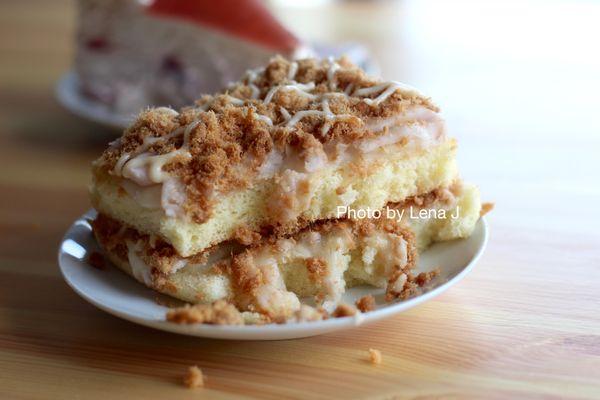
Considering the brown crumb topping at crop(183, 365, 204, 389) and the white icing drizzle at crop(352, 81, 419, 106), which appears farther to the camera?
the white icing drizzle at crop(352, 81, 419, 106)

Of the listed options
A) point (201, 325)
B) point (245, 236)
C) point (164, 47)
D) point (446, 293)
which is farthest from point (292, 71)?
point (164, 47)

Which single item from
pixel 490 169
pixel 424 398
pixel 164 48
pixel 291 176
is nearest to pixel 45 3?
pixel 164 48

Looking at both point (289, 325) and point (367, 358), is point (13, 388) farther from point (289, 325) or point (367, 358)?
point (367, 358)

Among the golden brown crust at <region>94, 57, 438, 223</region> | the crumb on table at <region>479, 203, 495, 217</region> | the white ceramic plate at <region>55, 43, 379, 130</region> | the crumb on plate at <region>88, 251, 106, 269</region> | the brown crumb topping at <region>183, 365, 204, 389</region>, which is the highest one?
the white ceramic plate at <region>55, 43, 379, 130</region>

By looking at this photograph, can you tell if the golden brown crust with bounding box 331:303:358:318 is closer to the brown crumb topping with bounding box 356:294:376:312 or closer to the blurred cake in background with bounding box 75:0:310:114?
the brown crumb topping with bounding box 356:294:376:312

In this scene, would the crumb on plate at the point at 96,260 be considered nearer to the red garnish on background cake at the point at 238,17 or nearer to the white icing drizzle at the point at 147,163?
the white icing drizzle at the point at 147,163

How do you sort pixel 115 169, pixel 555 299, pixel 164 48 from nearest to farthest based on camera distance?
pixel 115 169 → pixel 555 299 → pixel 164 48

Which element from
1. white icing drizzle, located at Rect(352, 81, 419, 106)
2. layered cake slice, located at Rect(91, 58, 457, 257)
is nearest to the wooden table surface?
layered cake slice, located at Rect(91, 58, 457, 257)
